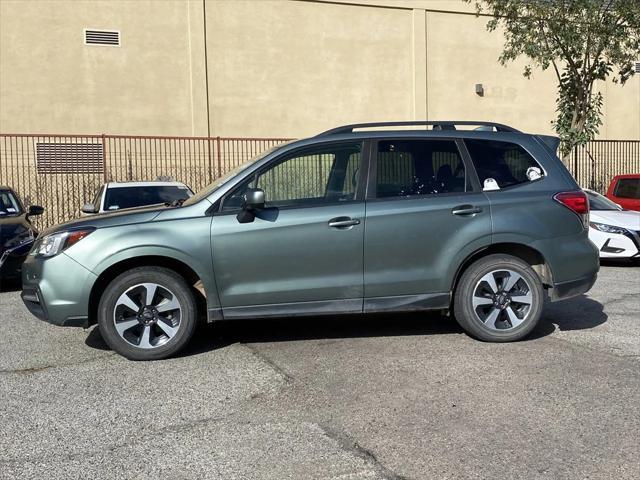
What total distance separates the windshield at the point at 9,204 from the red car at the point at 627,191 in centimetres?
1135

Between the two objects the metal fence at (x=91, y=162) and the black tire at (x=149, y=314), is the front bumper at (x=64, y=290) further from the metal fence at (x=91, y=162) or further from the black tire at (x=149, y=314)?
the metal fence at (x=91, y=162)

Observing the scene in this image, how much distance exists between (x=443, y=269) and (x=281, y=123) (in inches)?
587

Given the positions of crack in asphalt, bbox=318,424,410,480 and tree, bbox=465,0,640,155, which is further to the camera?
tree, bbox=465,0,640,155

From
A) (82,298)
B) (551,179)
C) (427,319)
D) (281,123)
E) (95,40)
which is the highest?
(95,40)

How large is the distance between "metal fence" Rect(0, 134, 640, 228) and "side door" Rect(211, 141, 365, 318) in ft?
39.9

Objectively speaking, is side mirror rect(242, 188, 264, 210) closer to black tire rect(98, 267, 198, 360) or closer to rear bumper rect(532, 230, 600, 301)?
black tire rect(98, 267, 198, 360)

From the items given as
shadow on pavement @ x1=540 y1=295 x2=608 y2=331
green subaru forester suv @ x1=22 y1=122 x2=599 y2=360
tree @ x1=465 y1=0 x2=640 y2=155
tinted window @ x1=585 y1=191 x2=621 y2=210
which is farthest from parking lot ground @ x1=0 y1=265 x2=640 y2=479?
tree @ x1=465 y1=0 x2=640 y2=155

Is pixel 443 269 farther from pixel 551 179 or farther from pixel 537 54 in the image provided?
pixel 537 54

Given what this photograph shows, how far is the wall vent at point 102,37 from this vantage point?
18281 millimetres

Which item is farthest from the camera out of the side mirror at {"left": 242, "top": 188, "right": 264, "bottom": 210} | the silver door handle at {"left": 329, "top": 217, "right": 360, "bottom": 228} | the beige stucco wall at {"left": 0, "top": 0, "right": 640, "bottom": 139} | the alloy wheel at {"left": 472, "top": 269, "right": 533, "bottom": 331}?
the beige stucco wall at {"left": 0, "top": 0, "right": 640, "bottom": 139}

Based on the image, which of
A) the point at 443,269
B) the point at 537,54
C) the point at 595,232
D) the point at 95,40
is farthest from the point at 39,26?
the point at 443,269

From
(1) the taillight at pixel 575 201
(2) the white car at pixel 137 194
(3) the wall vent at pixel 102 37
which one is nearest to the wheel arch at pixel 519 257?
(1) the taillight at pixel 575 201

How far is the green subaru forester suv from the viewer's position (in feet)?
18.1

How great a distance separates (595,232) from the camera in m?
11.4
